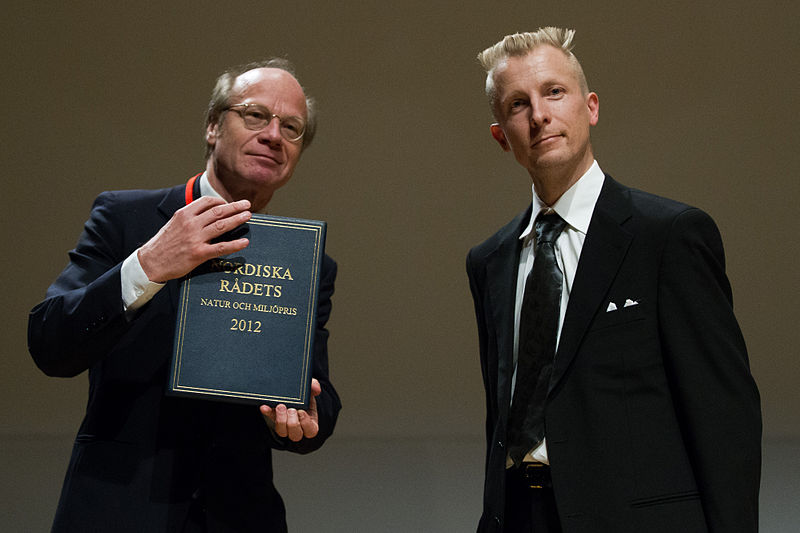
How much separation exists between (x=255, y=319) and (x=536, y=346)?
626mm

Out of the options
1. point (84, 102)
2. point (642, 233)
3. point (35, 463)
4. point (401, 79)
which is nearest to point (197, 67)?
point (84, 102)

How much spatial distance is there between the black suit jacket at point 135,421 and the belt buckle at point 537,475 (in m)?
Result: 0.52

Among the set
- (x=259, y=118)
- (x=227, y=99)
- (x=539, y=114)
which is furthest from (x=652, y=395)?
(x=227, y=99)

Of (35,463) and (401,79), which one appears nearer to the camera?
(35,463)

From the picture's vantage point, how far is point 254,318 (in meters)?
1.76

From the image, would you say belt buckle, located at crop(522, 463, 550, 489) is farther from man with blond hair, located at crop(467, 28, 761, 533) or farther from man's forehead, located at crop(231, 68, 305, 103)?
man's forehead, located at crop(231, 68, 305, 103)

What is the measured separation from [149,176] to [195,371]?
261 centimetres

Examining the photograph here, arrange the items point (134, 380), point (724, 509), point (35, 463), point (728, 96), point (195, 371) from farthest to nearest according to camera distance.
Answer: point (728, 96), point (35, 463), point (134, 380), point (195, 371), point (724, 509)

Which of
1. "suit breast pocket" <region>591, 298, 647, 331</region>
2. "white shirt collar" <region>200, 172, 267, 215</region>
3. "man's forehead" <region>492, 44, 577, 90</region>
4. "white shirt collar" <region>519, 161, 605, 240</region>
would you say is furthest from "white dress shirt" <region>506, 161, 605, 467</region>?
"white shirt collar" <region>200, 172, 267, 215</region>

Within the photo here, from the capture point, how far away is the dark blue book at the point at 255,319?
1.71 meters

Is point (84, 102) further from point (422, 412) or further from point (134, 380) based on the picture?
point (134, 380)

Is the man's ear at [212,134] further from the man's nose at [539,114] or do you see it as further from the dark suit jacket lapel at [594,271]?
the dark suit jacket lapel at [594,271]

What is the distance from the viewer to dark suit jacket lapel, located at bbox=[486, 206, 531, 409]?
6.14 ft

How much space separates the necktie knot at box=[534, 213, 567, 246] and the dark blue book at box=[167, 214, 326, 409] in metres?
0.53
